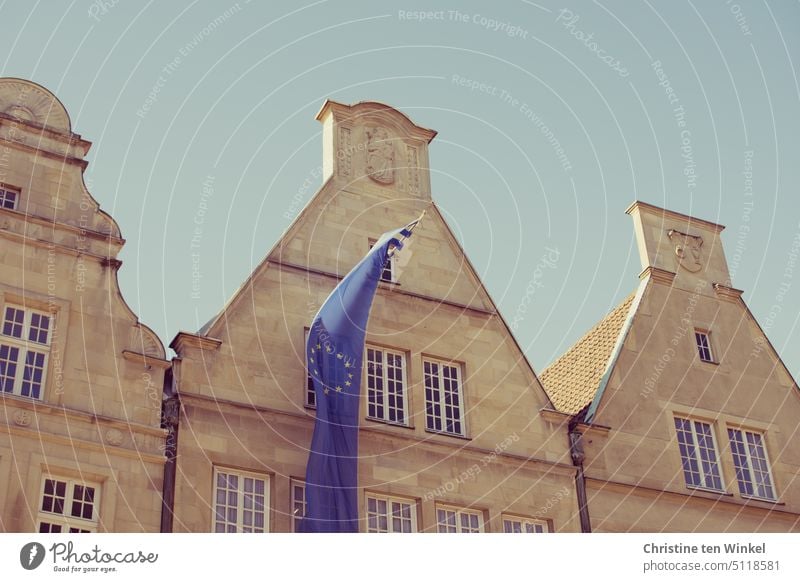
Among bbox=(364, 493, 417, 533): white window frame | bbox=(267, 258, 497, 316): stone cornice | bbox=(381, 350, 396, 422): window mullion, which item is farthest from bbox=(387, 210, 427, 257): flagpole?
bbox=(364, 493, 417, 533): white window frame

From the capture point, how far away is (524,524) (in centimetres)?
3173

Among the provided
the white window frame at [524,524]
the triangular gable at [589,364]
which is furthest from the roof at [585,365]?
the white window frame at [524,524]

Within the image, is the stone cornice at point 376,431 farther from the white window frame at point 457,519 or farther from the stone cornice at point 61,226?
the stone cornice at point 61,226

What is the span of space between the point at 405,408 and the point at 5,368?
8879mm

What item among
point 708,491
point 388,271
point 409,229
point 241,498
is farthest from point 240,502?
point 708,491

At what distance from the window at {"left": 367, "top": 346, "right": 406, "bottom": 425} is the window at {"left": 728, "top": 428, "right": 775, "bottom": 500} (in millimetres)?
8817

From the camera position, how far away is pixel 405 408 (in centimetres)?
3200

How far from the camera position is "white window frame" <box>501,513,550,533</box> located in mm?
31498

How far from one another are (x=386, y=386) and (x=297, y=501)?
4.00 metres

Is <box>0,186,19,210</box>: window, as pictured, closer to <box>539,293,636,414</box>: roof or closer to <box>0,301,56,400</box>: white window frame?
<box>0,301,56,400</box>: white window frame

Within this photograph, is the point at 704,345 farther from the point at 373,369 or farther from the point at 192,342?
the point at 192,342

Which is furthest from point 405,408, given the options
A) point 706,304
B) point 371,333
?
point 706,304
